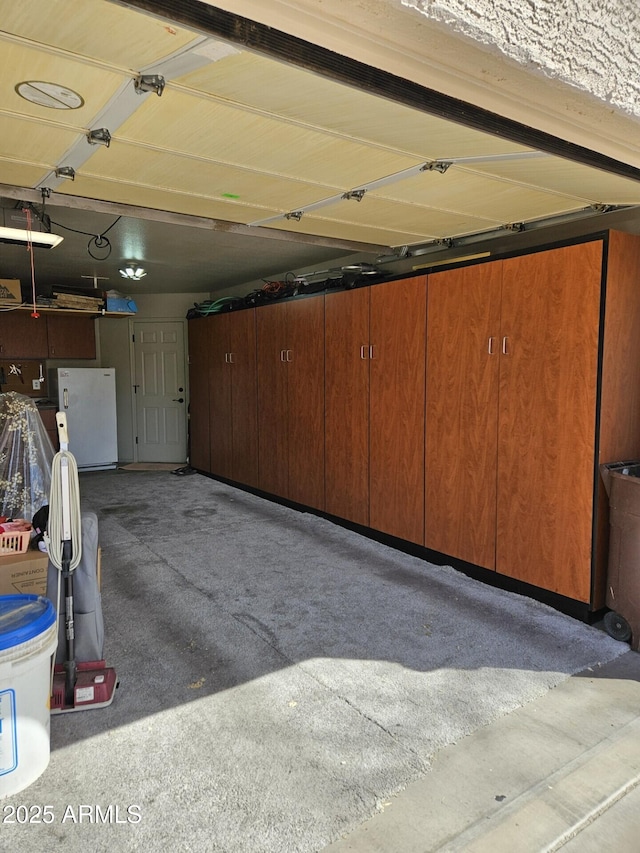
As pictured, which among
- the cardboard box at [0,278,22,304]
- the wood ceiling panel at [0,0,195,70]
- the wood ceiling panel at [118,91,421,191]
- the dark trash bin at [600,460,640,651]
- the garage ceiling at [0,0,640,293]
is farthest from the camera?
the cardboard box at [0,278,22,304]

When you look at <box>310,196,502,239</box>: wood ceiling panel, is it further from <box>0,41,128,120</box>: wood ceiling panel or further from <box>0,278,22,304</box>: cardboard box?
<box>0,278,22,304</box>: cardboard box

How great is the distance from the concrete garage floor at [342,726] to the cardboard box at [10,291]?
370 cm

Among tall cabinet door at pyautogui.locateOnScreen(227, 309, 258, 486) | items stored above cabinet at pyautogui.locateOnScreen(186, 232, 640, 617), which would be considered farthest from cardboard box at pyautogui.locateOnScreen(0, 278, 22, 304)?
items stored above cabinet at pyautogui.locateOnScreen(186, 232, 640, 617)

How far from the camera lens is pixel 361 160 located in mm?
2406

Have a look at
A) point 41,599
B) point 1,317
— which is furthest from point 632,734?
point 1,317

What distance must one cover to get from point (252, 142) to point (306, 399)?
3.23m

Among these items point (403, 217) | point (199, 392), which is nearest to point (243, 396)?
point (199, 392)

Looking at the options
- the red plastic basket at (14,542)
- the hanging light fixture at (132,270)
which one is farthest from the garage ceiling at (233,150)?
the red plastic basket at (14,542)

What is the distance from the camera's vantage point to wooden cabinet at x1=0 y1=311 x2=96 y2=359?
7.21m

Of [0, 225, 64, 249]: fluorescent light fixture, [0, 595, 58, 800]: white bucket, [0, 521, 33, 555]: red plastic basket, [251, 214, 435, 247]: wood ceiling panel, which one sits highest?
[251, 214, 435, 247]: wood ceiling panel

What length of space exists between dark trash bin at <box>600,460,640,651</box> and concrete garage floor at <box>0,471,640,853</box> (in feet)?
0.34

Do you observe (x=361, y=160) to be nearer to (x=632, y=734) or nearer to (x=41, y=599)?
(x=41, y=599)

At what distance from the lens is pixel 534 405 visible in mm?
3311

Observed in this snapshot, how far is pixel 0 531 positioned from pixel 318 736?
1789mm
